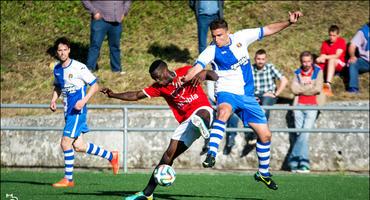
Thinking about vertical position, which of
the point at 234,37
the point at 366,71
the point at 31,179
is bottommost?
the point at 31,179

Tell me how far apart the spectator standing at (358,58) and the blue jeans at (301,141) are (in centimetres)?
210

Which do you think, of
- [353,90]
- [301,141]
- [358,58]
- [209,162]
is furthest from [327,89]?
[209,162]

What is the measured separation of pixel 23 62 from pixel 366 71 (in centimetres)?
842

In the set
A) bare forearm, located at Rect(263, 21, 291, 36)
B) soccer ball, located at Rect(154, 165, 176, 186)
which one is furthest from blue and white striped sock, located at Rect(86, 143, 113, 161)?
bare forearm, located at Rect(263, 21, 291, 36)

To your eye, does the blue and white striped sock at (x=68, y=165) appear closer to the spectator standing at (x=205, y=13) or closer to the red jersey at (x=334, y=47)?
the spectator standing at (x=205, y=13)

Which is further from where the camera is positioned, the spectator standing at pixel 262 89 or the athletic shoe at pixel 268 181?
the spectator standing at pixel 262 89

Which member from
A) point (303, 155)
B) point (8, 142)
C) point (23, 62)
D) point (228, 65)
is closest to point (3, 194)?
point (228, 65)

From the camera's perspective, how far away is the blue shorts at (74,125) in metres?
14.0

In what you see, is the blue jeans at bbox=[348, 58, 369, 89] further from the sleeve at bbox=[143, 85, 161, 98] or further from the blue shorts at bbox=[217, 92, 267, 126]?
the sleeve at bbox=[143, 85, 161, 98]

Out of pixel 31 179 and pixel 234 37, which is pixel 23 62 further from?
pixel 234 37

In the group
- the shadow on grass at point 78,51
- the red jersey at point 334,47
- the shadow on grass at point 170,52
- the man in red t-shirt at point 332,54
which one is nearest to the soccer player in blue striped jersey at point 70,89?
the man in red t-shirt at point 332,54

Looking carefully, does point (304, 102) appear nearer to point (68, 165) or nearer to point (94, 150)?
point (94, 150)

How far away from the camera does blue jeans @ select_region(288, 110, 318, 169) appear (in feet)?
56.2

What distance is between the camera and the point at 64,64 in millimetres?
14016
